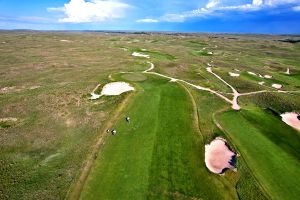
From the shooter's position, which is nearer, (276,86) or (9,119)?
(9,119)

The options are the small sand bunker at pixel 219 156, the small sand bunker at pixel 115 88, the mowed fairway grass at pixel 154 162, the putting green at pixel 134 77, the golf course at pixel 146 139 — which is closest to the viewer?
the mowed fairway grass at pixel 154 162

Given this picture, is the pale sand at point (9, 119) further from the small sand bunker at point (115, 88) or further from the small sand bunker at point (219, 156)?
the small sand bunker at point (219, 156)

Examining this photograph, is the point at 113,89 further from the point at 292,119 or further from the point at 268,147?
the point at 292,119

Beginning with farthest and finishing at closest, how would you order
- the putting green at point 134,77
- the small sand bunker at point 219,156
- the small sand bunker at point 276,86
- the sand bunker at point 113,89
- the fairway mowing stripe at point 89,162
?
1. the small sand bunker at point 276,86
2. the putting green at point 134,77
3. the sand bunker at point 113,89
4. the small sand bunker at point 219,156
5. the fairway mowing stripe at point 89,162

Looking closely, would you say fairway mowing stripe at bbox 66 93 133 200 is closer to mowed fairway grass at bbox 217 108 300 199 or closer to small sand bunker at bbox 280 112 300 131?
mowed fairway grass at bbox 217 108 300 199

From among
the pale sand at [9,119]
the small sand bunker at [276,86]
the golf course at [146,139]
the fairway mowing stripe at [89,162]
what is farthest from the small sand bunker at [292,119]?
the pale sand at [9,119]

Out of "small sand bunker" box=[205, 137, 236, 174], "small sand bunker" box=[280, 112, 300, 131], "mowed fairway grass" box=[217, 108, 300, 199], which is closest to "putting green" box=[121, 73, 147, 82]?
"mowed fairway grass" box=[217, 108, 300, 199]

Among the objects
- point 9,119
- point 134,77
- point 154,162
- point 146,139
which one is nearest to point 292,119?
point 146,139
